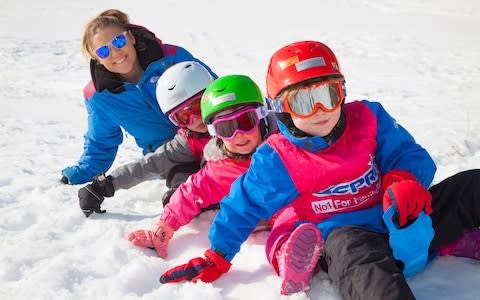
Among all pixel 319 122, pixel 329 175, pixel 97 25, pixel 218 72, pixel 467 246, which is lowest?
pixel 218 72

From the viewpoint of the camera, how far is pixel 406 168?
→ 7.91ft

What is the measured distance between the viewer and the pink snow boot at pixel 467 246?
7.88 ft

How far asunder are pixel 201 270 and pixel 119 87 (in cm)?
219

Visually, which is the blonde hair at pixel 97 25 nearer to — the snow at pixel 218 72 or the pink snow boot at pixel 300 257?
the snow at pixel 218 72

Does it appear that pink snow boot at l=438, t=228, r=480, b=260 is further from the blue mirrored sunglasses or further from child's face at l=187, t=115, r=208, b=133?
the blue mirrored sunglasses

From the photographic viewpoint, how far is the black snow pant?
6.38 feet

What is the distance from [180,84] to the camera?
11.5ft

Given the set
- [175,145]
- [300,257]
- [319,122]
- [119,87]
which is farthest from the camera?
[119,87]

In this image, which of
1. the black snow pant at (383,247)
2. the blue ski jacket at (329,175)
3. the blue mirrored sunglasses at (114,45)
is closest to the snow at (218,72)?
the black snow pant at (383,247)

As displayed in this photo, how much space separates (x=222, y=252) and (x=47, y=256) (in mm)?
1177

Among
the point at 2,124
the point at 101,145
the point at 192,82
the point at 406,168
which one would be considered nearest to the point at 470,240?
the point at 406,168

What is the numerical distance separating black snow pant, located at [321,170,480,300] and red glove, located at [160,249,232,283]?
574 millimetres

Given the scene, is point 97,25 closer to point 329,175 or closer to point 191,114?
point 191,114

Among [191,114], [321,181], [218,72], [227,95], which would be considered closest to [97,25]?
[191,114]
